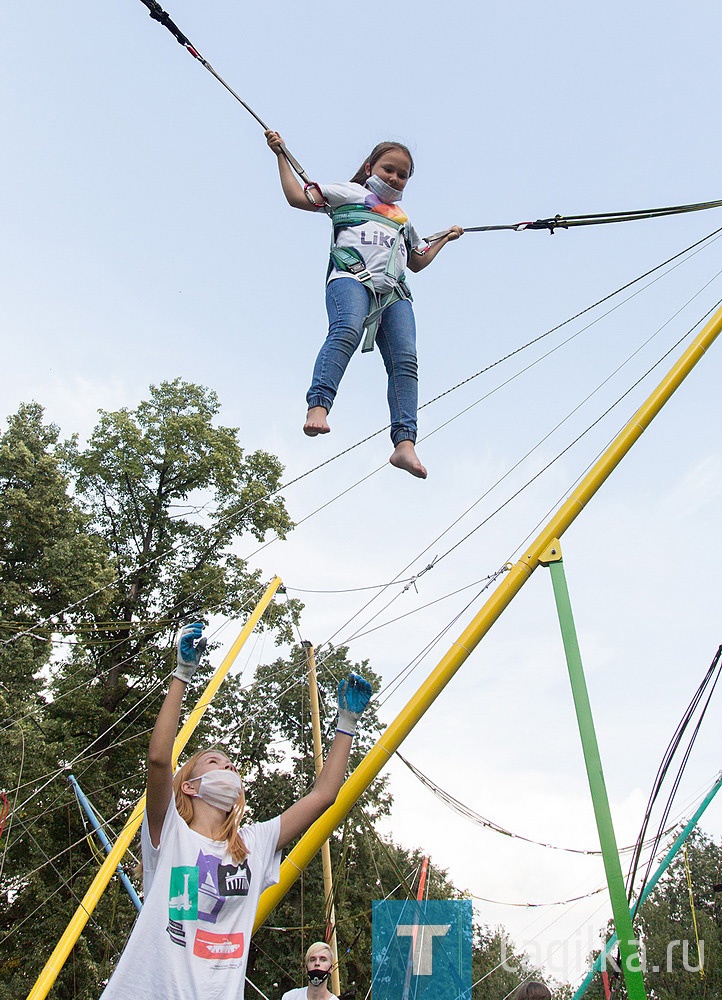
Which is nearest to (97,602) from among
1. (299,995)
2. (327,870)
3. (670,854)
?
(327,870)

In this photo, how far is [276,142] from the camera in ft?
13.5

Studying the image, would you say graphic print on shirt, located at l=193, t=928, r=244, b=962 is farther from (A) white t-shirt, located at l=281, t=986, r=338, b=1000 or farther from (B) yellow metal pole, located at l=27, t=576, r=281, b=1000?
(B) yellow metal pole, located at l=27, t=576, r=281, b=1000

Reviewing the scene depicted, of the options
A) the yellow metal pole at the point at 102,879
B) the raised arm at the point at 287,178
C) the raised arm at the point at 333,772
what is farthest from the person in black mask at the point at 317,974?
the yellow metal pole at the point at 102,879

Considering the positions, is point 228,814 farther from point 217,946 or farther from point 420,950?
point 420,950

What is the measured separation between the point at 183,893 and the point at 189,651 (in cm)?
67

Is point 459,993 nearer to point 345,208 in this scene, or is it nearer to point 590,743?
point 590,743

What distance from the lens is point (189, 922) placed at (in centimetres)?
237

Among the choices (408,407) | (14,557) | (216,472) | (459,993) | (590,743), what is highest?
(216,472)

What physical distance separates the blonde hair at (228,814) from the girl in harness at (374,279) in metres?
1.64

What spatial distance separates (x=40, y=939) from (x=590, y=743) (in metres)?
13.6

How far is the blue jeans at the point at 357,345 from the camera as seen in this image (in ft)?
12.4

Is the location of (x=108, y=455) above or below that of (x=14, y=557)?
above

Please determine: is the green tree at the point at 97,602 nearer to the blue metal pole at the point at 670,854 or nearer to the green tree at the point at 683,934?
the blue metal pole at the point at 670,854

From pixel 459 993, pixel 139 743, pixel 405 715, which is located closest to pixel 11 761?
pixel 139 743
